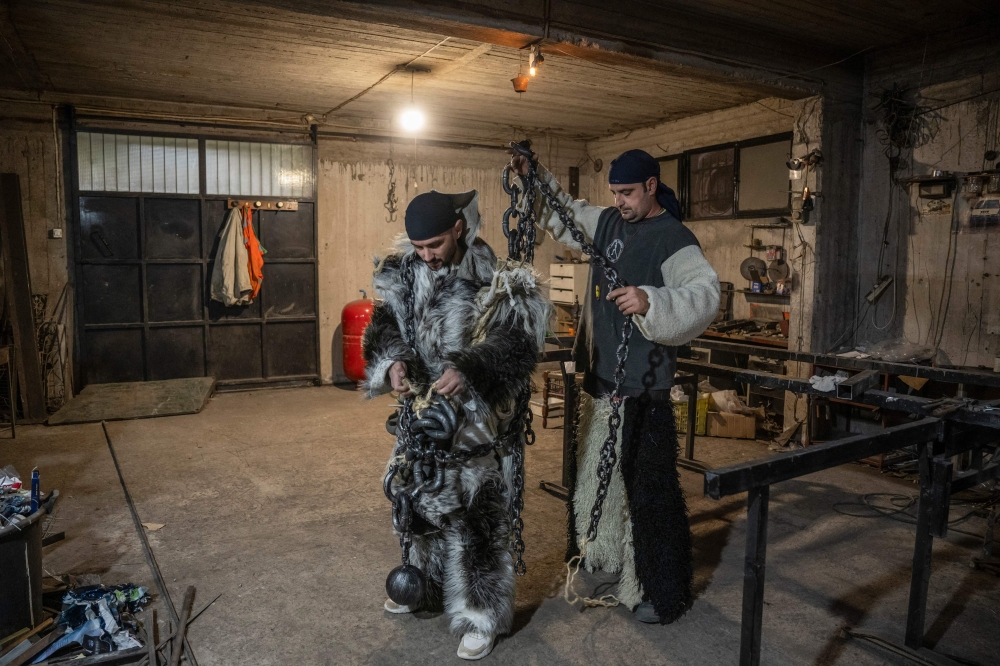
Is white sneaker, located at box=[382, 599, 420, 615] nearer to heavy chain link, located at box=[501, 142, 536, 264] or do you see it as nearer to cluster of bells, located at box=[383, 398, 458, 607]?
cluster of bells, located at box=[383, 398, 458, 607]

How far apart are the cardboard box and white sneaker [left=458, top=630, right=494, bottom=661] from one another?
384 cm

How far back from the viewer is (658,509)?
268cm

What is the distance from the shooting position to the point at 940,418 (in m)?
2.46

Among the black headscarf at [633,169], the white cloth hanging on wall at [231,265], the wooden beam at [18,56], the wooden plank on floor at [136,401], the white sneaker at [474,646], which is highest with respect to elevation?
the wooden beam at [18,56]

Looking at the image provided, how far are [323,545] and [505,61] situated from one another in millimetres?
3863

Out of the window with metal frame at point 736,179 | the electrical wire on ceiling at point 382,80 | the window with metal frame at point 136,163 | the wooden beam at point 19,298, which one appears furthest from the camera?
the window with metal frame at point 136,163

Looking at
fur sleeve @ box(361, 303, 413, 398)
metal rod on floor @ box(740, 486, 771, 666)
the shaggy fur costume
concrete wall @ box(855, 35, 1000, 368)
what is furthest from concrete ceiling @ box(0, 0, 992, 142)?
metal rod on floor @ box(740, 486, 771, 666)

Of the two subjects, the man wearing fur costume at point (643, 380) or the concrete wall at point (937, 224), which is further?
the concrete wall at point (937, 224)

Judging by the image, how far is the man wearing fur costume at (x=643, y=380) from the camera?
2613 mm

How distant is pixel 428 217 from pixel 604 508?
148 cm

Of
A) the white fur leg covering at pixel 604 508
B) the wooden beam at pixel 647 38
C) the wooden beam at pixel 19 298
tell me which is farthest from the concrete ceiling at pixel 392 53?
the white fur leg covering at pixel 604 508

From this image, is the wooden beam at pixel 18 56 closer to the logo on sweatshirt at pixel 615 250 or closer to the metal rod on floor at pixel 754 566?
the logo on sweatshirt at pixel 615 250

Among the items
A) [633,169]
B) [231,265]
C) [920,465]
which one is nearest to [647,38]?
[633,169]

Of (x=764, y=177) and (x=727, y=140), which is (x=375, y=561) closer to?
(x=764, y=177)
